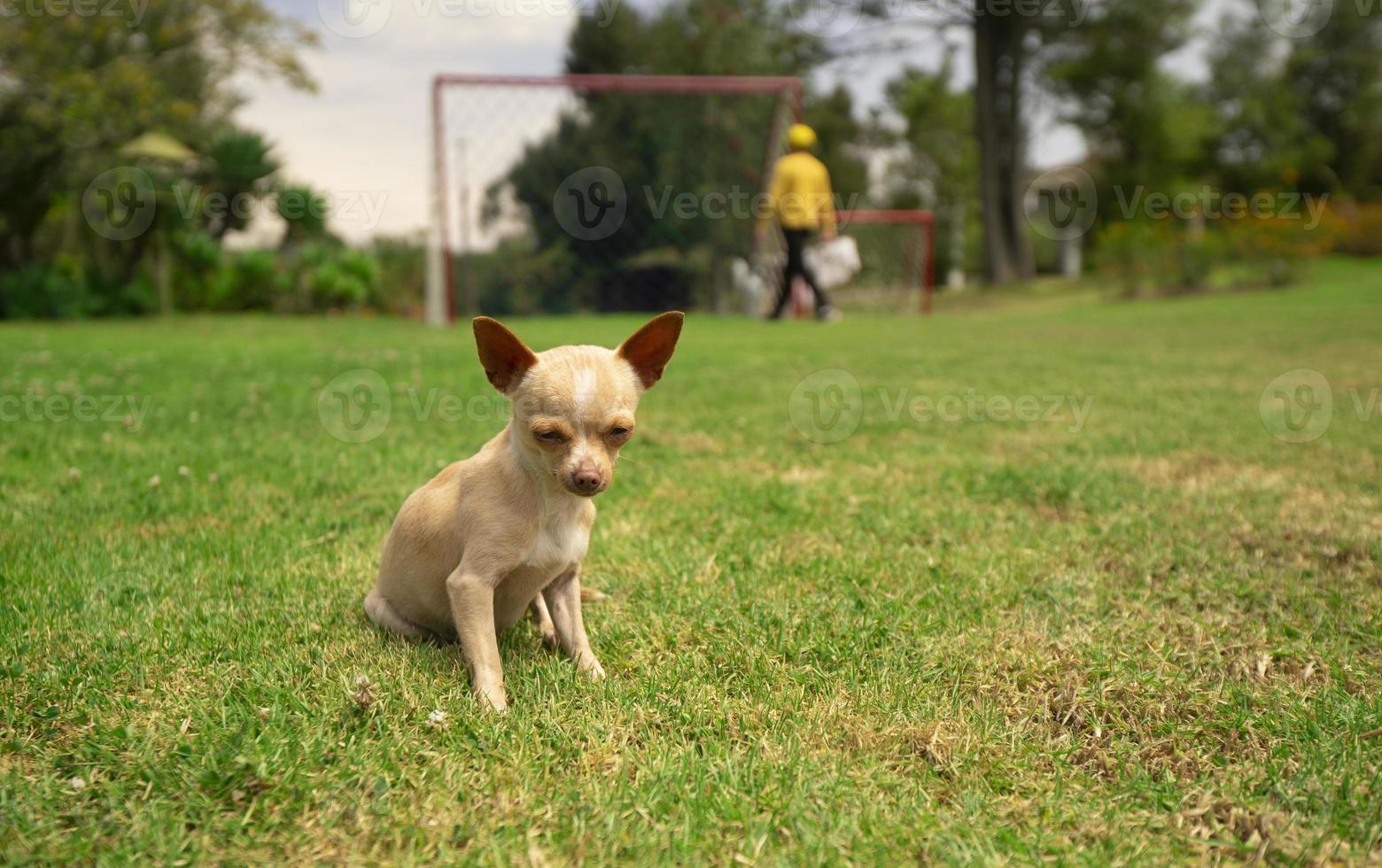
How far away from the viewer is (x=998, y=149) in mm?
28688

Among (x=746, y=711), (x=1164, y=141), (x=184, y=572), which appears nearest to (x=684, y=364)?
(x=184, y=572)

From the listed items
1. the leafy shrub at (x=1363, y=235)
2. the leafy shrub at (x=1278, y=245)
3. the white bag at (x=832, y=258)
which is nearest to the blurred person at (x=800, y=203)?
the white bag at (x=832, y=258)

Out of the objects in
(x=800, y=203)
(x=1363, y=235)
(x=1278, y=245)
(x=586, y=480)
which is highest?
(x=1363, y=235)

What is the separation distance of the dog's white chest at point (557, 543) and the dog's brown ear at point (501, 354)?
0.38m

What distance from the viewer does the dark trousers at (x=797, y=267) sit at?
15.1 m

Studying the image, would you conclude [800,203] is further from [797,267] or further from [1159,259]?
[1159,259]

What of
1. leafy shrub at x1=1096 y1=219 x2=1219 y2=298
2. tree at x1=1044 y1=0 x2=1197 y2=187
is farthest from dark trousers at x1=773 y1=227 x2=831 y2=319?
tree at x1=1044 y1=0 x2=1197 y2=187

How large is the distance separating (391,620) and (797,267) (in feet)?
43.8

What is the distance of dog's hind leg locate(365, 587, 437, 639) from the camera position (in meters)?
2.77

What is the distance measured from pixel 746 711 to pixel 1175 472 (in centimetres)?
373

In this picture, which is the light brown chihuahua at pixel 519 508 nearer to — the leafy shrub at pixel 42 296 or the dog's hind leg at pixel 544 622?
the dog's hind leg at pixel 544 622

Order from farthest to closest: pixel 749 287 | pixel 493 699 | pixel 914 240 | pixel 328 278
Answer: pixel 914 240 < pixel 328 278 < pixel 749 287 < pixel 493 699

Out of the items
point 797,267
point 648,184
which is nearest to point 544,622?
point 797,267

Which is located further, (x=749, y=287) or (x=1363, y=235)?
(x=1363, y=235)
